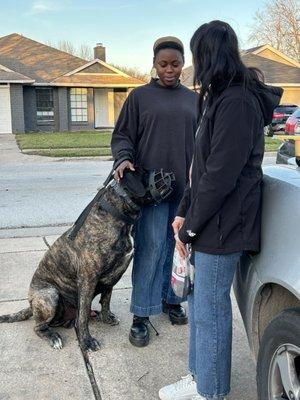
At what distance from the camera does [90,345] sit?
3303 mm

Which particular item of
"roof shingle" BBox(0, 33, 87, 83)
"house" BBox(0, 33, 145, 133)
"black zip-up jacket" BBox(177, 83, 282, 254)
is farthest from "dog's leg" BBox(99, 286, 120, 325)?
"roof shingle" BBox(0, 33, 87, 83)

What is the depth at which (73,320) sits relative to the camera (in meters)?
3.58

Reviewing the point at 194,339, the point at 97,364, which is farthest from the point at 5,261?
the point at 194,339

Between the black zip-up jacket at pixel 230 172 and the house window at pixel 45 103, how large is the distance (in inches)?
1040

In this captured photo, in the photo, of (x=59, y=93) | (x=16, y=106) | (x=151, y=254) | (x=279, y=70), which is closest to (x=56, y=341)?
(x=151, y=254)

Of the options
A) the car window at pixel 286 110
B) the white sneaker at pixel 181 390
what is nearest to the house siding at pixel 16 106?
the car window at pixel 286 110

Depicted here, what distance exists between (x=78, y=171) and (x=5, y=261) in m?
7.63

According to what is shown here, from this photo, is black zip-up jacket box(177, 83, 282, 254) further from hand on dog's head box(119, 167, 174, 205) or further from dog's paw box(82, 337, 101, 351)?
dog's paw box(82, 337, 101, 351)

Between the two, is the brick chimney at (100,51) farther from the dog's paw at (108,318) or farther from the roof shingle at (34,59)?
the dog's paw at (108,318)

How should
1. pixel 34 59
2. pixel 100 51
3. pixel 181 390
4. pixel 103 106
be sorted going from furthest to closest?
pixel 100 51, pixel 34 59, pixel 103 106, pixel 181 390

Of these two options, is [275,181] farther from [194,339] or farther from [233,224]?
[194,339]

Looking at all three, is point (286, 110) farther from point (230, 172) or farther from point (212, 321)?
point (230, 172)

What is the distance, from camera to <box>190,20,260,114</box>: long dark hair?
2111mm

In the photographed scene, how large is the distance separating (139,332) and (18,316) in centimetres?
92
